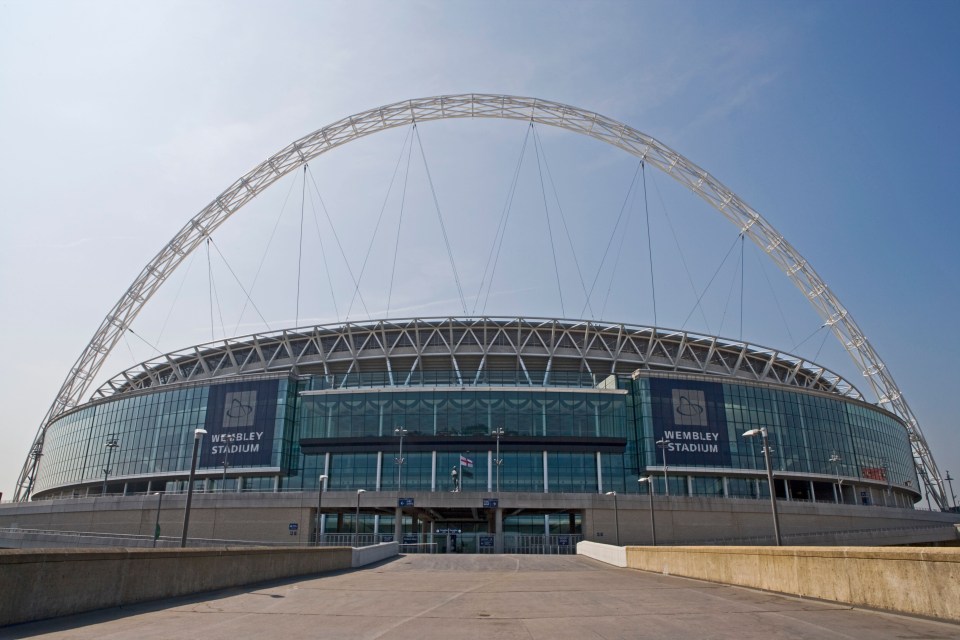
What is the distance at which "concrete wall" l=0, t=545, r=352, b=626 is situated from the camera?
11.2m

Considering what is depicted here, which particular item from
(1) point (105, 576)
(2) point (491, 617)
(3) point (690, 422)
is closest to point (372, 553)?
(1) point (105, 576)

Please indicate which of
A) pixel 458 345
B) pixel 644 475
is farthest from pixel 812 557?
pixel 458 345

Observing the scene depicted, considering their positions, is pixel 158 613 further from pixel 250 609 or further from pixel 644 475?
pixel 644 475

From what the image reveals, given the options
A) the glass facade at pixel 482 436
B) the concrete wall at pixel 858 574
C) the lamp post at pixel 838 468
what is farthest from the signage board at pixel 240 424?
the lamp post at pixel 838 468

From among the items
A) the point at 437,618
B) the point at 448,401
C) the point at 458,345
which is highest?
the point at 458,345

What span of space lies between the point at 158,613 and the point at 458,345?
75904mm

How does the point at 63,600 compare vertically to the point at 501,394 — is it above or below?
below

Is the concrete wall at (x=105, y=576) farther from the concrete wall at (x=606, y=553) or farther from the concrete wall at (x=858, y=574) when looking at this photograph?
the concrete wall at (x=606, y=553)

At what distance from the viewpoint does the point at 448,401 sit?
77375mm

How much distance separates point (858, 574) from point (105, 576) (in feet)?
50.1

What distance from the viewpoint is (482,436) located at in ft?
247

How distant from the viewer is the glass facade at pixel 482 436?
75.2 metres

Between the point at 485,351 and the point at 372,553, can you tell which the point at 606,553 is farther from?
the point at 485,351

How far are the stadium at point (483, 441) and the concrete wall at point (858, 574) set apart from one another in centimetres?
A: 4161
